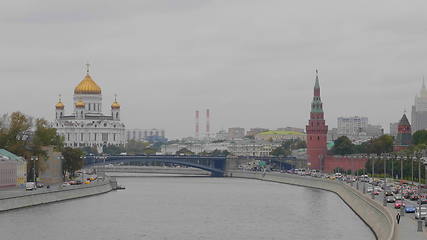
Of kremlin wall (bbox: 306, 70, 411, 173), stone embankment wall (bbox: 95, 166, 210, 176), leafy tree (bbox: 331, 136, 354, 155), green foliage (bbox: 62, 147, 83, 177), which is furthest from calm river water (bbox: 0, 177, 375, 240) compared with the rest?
stone embankment wall (bbox: 95, 166, 210, 176)

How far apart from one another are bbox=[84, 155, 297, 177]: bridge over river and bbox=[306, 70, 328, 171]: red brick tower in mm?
15084

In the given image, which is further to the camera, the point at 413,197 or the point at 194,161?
the point at 194,161

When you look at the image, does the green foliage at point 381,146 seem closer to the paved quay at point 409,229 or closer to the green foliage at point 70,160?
the green foliage at point 70,160

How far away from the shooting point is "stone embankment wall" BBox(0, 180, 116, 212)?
7182 cm

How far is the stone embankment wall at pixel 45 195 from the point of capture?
71819 mm

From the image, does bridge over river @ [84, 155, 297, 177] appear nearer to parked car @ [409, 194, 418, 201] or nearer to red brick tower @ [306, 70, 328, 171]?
red brick tower @ [306, 70, 328, 171]

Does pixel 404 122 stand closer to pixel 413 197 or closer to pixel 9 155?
pixel 9 155

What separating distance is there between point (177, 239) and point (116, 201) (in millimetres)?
34005

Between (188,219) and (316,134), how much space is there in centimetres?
9357

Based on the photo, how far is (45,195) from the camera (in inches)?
3211

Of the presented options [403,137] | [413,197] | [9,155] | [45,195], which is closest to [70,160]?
[9,155]

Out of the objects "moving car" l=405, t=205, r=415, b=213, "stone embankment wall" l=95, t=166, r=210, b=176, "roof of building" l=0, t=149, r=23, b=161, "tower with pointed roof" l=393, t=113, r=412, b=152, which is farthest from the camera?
"stone embankment wall" l=95, t=166, r=210, b=176

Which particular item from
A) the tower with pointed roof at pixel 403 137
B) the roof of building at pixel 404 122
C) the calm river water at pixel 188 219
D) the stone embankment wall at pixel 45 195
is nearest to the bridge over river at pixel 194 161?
the roof of building at pixel 404 122

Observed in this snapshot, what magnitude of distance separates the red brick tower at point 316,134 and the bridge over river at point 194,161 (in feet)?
49.5
